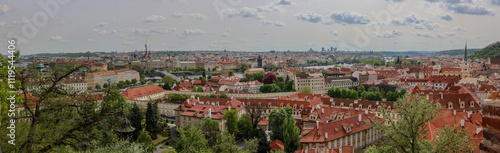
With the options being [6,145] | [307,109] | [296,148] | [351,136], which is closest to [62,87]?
[6,145]

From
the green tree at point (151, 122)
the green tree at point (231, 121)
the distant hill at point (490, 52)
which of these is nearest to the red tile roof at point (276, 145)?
the green tree at point (231, 121)

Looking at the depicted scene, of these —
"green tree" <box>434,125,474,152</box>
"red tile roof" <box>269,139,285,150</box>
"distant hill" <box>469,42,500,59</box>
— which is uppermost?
"distant hill" <box>469,42,500,59</box>

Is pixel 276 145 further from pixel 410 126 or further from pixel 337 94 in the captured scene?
pixel 337 94

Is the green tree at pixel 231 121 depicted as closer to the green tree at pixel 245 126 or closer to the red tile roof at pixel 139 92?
the green tree at pixel 245 126

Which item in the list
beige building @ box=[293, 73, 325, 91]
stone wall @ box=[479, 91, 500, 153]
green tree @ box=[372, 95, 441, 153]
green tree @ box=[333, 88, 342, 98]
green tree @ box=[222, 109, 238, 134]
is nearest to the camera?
stone wall @ box=[479, 91, 500, 153]

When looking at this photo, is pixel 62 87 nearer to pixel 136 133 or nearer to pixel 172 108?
pixel 136 133

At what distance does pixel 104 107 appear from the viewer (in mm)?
6883

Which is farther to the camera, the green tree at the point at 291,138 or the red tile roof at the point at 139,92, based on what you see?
the red tile roof at the point at 139,92

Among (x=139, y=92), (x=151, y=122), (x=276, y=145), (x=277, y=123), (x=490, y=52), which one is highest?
(x=490, y=52)

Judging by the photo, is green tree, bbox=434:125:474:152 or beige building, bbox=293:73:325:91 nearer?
green tree, bbox=434:125:474:152

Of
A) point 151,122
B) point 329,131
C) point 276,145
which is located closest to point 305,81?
point 276,145

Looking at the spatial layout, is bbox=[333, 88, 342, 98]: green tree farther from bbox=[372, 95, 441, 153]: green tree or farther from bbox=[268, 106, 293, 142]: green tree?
bbox=[372, 95, 441, 153]: green tree

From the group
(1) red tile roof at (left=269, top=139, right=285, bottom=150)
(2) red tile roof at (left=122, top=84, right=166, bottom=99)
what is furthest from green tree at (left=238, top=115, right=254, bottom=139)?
(2) red tile roof at (left=122, top=84, right=166, bottom=99)

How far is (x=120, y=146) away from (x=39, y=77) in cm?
241
